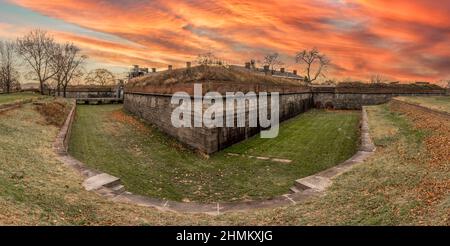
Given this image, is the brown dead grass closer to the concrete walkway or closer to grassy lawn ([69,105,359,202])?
the concrete walkway

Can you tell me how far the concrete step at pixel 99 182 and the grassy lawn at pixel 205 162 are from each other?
0.64 meters

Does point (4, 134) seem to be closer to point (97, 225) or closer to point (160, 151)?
point (160, 151)

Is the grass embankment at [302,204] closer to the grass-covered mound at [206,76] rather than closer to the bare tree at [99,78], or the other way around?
the grass-covered mound at [206,76]

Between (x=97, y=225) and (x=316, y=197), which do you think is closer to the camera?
(x=97, y=225)

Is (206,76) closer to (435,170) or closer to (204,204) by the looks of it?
(204,204)

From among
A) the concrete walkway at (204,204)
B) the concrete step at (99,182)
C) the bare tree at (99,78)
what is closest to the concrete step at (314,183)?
the concrete walkway at (204,204)

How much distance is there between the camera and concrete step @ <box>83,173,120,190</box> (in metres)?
6.73

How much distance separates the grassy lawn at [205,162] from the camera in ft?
26.1

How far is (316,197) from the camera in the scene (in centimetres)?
608

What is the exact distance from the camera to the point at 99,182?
276 inches

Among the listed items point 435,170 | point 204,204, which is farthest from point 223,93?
point 435,170

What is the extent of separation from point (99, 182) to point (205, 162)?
4275mm
